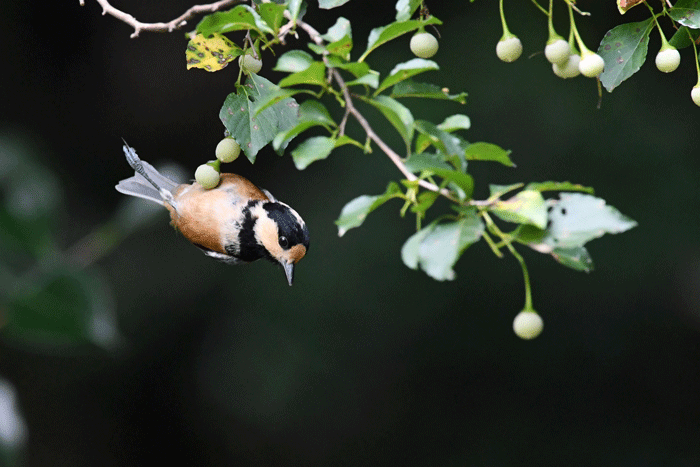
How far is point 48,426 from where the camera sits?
2.86 metres

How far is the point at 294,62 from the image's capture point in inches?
29.9

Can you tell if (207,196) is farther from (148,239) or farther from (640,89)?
(640,89)

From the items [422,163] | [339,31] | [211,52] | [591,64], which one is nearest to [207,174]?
[211,52]

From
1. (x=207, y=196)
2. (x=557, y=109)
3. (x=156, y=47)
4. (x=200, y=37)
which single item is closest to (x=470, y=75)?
(x=557, y=109)

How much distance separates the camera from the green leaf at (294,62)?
2.45 ft

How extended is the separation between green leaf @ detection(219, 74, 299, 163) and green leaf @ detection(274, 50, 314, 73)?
0.14 m

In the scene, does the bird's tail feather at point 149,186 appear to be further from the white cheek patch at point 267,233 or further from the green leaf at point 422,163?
the green leaf at point 422,163

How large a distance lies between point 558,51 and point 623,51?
80 mm

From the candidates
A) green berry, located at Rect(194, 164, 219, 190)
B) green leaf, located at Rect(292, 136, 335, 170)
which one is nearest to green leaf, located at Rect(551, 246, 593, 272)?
green leaf, located at Rect(292, 136, 335, 170)

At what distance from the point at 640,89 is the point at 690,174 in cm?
40

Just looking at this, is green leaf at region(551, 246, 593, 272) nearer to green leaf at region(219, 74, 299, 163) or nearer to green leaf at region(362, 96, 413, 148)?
green leaf at region(362, 96, 413, 148)

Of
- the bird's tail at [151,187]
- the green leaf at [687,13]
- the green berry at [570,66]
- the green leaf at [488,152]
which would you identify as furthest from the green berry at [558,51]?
the bird's tail at [151,187]

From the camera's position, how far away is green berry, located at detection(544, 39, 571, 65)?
94 centimetres

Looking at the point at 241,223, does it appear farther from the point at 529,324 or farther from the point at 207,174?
the point at 529,324
